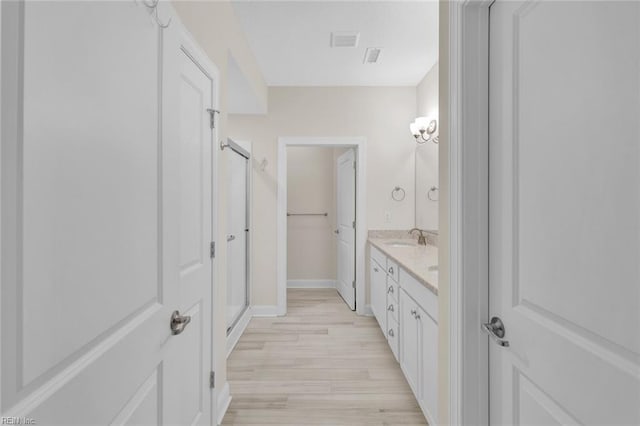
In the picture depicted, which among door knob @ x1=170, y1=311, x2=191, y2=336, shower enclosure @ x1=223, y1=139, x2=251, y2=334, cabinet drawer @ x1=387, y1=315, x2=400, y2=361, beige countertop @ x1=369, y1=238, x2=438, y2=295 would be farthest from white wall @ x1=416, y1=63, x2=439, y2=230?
door knob @ x1=170, y1=311, x2=191, y2=336

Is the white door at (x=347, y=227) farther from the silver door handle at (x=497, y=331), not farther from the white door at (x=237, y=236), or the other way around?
the silver door handle at (x=497, y=331)

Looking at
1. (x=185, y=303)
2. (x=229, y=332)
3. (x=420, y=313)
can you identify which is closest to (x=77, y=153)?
(x=185, y=303)

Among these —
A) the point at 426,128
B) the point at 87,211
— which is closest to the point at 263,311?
the point at 426,128

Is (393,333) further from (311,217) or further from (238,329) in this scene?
(311,217)

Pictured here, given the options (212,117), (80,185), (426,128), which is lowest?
(80,185)

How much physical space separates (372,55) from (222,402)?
295cm

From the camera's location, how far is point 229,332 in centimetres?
299

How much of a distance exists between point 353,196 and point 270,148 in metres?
1.10

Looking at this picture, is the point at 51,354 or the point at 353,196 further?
the point at 353,196

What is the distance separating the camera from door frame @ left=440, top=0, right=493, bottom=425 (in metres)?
1.14

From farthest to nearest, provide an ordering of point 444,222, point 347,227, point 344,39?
point 347,227 < point 344,39 < point 444,222

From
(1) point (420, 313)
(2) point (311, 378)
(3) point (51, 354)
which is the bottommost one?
(2) point (311, 378)

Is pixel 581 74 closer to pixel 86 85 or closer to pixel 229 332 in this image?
pixel 86 85

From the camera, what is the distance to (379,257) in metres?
3.33
